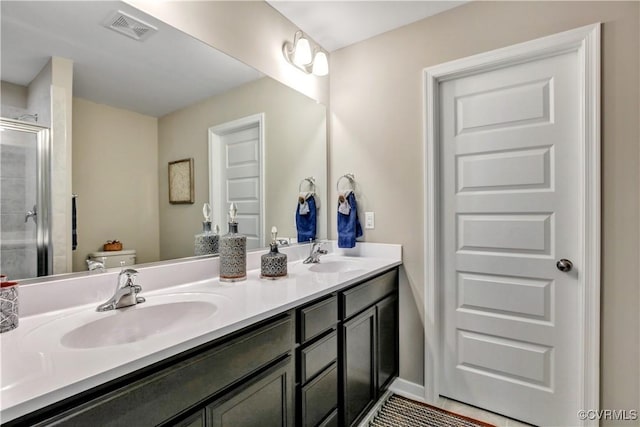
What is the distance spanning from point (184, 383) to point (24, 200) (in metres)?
0.76

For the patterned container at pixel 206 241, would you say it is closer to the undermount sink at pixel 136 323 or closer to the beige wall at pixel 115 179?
the beige wall at pixel 115 179

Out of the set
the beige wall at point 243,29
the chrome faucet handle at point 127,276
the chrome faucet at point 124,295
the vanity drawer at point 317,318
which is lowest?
the vanity drawer at point 317,318

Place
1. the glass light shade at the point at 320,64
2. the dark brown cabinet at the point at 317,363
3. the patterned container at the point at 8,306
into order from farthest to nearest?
the glass light shade at the point at 320,64
the dark brown cabinet at the point at 317,363
the patterned container at the point at 8,306

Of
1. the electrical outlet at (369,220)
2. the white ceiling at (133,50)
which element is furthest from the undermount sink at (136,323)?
the electrical outlet at (369,220)

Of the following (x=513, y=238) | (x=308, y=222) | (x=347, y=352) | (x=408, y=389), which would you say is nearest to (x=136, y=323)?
(x=347, y=352)

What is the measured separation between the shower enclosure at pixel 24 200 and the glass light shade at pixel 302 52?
1.44 metres

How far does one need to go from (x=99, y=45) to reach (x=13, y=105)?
0.37 meters

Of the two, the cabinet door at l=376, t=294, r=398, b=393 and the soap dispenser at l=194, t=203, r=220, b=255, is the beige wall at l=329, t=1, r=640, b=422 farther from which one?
the soap dispenser at l=194, t=203, r=220, b=255

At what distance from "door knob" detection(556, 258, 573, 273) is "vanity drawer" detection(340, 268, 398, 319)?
0.85 m

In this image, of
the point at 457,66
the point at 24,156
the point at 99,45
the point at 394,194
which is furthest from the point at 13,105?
the point at 457,66

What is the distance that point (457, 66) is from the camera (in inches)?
72.2

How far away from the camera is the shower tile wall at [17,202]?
0.95 meters

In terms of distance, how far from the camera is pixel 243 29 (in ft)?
5.63

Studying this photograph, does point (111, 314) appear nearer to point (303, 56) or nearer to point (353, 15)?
point (303, 56)
